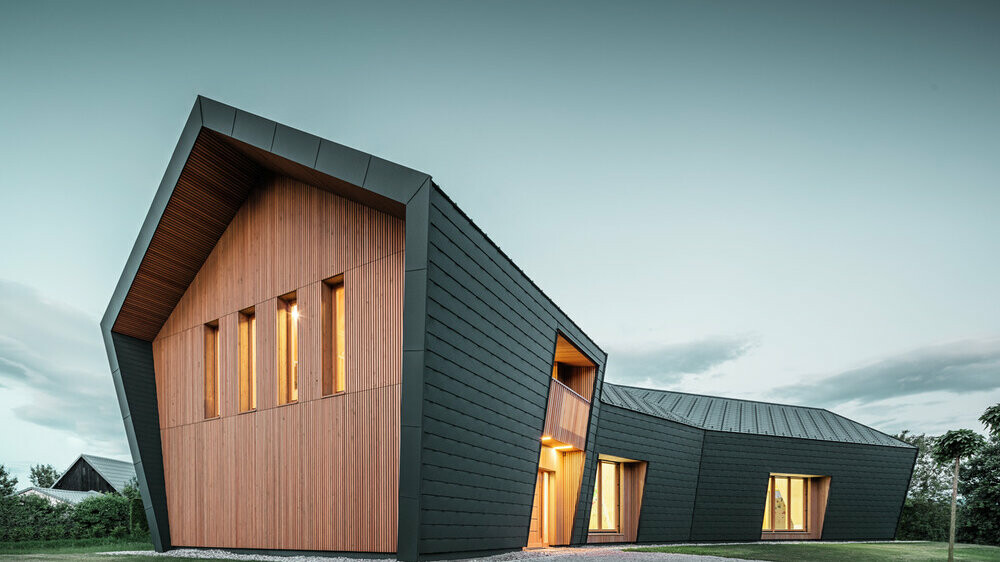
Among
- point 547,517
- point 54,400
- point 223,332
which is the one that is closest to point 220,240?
point 223,332

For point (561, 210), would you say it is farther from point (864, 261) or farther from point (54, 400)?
point (54, 400)

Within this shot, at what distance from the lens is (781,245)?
130ft

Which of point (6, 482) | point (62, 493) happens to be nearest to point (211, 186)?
point (6, 482)

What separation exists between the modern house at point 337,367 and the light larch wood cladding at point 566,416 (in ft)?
0.25

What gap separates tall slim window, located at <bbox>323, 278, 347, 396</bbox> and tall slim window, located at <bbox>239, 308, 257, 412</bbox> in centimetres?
237

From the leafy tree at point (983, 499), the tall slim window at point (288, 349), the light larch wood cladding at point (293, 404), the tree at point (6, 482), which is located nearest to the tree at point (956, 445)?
the light larch wood cladding at point (293, 404)

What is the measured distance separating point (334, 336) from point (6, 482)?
19.8m

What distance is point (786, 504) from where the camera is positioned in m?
27.0

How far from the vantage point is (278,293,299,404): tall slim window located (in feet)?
41.1

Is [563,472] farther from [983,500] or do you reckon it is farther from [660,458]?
[983,500]

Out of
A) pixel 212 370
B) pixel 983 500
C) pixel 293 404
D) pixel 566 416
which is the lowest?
pixel 983 500

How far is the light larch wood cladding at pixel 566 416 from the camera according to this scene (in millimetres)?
15711

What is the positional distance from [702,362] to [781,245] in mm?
28590

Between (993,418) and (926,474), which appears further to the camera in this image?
(926,474)
